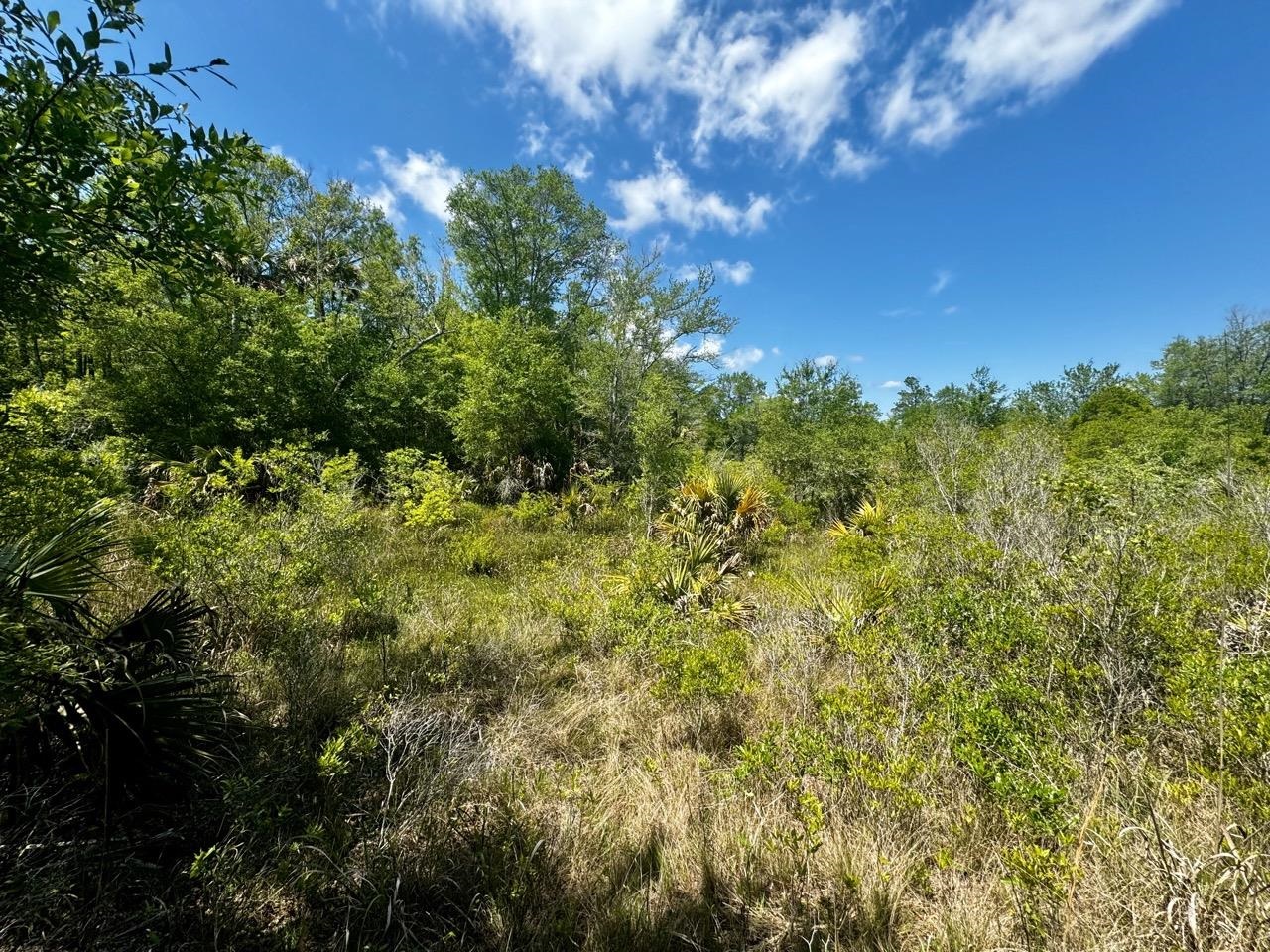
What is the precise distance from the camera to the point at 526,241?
20016 mm

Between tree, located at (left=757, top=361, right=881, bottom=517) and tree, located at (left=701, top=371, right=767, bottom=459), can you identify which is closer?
tree, located at (left=757, top=361, right=881, bottom=517)

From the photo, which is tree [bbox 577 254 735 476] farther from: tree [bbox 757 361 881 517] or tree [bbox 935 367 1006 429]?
tree [bbox 935 367 1006 429]

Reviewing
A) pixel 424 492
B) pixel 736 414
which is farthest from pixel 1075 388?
pixel 424 492

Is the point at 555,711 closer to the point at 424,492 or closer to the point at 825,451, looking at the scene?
the point at 424,492

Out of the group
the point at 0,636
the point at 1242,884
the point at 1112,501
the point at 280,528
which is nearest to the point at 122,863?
the point at 0,636

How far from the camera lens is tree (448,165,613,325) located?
64.0 feet

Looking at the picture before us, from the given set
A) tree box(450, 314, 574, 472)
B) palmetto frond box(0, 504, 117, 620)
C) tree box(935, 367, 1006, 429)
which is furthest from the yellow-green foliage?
tree box(935, 367, 1006, 429)

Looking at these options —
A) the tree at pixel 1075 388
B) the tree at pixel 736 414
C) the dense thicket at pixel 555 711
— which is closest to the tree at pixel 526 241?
the tree at pixel 736 414

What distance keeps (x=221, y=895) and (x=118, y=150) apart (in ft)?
10.0

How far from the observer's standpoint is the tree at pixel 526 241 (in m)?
19.5

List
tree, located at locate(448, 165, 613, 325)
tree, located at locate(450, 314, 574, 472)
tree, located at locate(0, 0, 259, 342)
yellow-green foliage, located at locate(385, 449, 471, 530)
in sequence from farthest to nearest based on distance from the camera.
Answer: tree, located at locate(448, 165, 613, 325), tree, located at locate(450, 314, 574, 472), yellow-green foliage, located at locate(385, 449, 471, 530), tree, located at locate(0, 0, 259, 342)

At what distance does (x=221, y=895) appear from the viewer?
6.81 feet

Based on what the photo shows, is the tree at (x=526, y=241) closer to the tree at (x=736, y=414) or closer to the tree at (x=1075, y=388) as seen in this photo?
the tree at (x=736, y=414)

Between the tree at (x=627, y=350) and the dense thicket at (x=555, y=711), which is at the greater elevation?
the tree at (x=627, y=350)
